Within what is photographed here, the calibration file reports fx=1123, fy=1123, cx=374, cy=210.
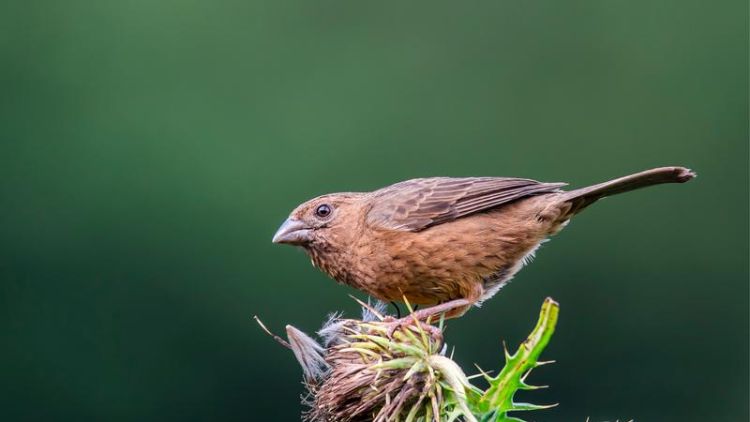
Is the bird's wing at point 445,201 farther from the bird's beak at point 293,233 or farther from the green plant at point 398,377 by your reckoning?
the green plant at point 398,377

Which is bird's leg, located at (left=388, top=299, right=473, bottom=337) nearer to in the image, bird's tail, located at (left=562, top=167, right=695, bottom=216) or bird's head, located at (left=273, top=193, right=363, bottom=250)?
bird's head, located at (left=273, top=193, right=363, bottom=250)

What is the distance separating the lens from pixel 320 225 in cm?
609

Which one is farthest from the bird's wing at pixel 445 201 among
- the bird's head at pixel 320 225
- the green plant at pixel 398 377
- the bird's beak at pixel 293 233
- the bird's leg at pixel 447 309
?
the green plant at pixel 398 377

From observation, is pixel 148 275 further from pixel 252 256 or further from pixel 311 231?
pixel 311 231

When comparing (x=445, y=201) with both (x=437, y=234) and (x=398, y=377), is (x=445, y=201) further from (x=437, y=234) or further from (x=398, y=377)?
(x=398, y=377)

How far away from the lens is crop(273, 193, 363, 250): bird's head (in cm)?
601

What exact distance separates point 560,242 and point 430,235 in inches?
265

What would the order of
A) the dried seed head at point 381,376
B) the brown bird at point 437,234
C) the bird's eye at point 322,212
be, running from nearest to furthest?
the dried seed head at point 381,376
the brown bird at point 437,234
the bird's eye at point 322,212

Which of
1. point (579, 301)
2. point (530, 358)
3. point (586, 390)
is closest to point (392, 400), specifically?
point (530, 358)

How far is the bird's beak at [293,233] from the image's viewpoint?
6.02 metres

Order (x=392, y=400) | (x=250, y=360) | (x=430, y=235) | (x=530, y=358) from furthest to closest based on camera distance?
(x=250, y=360) < (x=430, y=235) < (x=392, y=400) < (x=530, y=358)

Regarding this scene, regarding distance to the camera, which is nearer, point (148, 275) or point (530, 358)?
point (530, 358)

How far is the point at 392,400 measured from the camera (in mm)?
4465

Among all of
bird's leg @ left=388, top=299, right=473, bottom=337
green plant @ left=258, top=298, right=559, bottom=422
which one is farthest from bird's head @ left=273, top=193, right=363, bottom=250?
green plant @ left=258, top=298, right=559, bottom=422
